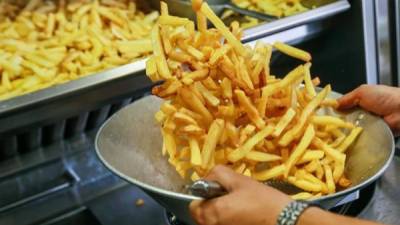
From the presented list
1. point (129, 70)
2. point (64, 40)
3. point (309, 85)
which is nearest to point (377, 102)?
point (309, 85)

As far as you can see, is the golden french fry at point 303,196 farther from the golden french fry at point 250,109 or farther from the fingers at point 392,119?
the fingers at point 392,119

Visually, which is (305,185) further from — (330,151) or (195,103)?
Result: (195,103)

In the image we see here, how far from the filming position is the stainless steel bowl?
1082 mm

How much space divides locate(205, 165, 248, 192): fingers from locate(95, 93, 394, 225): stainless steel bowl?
0.23 feet

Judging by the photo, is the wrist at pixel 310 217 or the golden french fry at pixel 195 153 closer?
the wrist at pixel 310 217

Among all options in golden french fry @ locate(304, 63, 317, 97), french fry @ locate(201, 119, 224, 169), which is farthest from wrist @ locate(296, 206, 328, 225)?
golden french fry @ locate(304, 63, 317, 97)

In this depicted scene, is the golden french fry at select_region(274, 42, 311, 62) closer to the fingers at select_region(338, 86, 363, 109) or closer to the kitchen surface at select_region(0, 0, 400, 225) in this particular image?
the fingers at select_region(338, 86, 363, 109)

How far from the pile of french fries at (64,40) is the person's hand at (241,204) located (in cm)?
86

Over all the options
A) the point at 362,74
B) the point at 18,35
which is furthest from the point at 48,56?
the point at 362,74

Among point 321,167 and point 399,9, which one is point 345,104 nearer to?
→ point 321,167

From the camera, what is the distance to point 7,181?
1.76m

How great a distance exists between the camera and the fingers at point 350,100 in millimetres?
1286

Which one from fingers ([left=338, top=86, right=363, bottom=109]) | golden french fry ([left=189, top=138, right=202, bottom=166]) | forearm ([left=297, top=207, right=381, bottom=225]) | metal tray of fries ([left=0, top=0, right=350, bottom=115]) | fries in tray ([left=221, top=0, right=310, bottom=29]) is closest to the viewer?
forearm ([left=297, top=207, right=381, bottom=225])

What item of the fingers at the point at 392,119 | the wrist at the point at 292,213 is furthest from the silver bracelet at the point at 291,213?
the fingers at the point at 392,119
